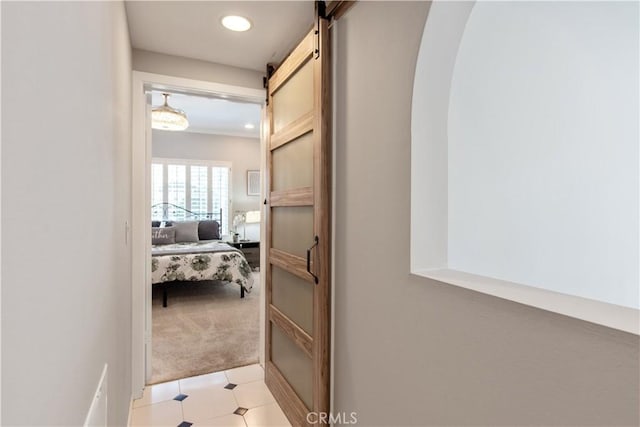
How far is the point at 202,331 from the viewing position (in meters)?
3.49

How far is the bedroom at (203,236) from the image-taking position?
10.2 ft

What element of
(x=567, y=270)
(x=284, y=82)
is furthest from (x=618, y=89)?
(x=284, y=82)

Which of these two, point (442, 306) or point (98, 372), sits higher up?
point (442, 306)

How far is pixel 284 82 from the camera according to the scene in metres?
2.18

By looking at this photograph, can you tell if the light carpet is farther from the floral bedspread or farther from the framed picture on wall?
the framed picture on wall

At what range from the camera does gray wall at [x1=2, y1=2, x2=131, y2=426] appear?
463mm

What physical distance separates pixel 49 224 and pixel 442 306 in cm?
104

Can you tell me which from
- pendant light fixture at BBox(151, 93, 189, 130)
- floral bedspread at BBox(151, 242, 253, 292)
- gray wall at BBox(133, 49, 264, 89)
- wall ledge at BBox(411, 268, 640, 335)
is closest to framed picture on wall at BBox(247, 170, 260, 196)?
floral bedspread at BBox(151, 242, 253, 292)

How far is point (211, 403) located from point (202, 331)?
1.32 metres

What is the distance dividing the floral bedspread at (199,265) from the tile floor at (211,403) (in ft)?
6.18

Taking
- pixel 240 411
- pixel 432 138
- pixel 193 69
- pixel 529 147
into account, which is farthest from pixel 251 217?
pixel 432 138

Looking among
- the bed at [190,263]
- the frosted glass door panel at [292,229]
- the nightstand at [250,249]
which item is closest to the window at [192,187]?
the nightstand at [250,249]

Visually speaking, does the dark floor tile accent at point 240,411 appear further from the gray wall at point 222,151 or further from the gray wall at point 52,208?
the gray wall at point 222,151

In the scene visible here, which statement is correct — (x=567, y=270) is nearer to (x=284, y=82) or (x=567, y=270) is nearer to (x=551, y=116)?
(x=551, y=116)
